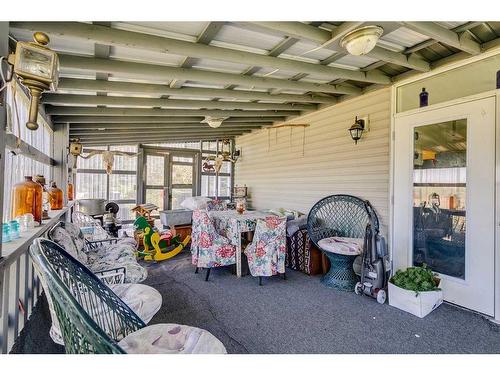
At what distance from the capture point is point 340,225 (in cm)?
414

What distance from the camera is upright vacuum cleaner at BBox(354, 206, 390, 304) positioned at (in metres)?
3.06

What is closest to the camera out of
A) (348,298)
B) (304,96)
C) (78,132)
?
(348,298)

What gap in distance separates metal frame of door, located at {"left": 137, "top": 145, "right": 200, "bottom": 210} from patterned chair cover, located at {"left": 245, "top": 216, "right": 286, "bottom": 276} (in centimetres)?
438

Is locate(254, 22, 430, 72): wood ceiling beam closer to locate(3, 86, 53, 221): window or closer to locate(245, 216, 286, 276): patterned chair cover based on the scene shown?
locate(3, 86, 53, 221): window

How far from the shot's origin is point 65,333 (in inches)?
39.9

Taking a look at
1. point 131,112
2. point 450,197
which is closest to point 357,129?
point 450,197

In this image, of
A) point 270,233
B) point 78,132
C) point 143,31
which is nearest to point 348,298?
point 270,233

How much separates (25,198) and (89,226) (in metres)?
2.59
